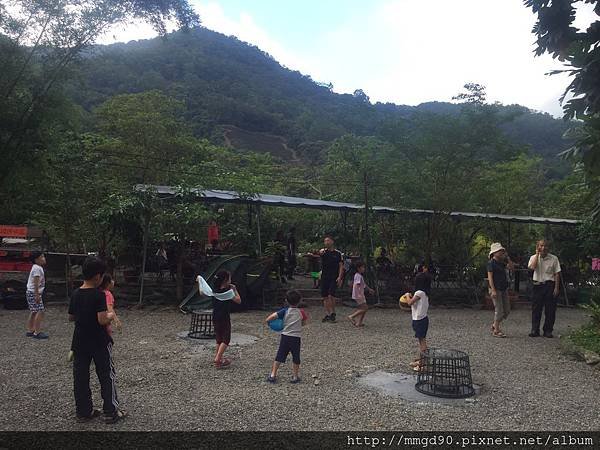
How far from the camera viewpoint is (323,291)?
9461 millimetres

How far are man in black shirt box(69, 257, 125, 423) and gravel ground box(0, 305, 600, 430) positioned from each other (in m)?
0.14

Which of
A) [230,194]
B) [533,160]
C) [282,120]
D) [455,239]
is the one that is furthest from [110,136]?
[282,120]

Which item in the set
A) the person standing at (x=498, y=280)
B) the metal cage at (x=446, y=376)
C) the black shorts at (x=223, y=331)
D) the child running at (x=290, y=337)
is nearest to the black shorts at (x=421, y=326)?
the metal cage at (x=446, y=376)

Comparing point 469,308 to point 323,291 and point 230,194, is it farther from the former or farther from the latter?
point 230,194

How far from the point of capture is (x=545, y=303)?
850 centimetres

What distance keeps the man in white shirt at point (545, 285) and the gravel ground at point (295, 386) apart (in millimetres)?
377

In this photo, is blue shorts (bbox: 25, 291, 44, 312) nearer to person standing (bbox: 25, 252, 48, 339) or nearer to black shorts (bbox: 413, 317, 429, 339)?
person standing (bbox: 25, 252, 48, 339)

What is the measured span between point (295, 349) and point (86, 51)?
727 cm

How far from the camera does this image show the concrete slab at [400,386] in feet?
15.9

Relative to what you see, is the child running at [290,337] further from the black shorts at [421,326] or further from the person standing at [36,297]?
the person standing at [36,297]

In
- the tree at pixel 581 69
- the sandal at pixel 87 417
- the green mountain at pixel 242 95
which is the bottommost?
the sandal at pixel 87 417

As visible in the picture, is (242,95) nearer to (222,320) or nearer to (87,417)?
(222,320)

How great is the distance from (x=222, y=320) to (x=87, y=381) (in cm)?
206

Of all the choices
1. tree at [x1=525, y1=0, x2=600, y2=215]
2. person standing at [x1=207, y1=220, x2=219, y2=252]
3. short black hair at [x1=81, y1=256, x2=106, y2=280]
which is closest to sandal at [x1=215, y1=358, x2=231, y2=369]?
short black hair at [x1=81, y1=256, x2=106, y2=280]
